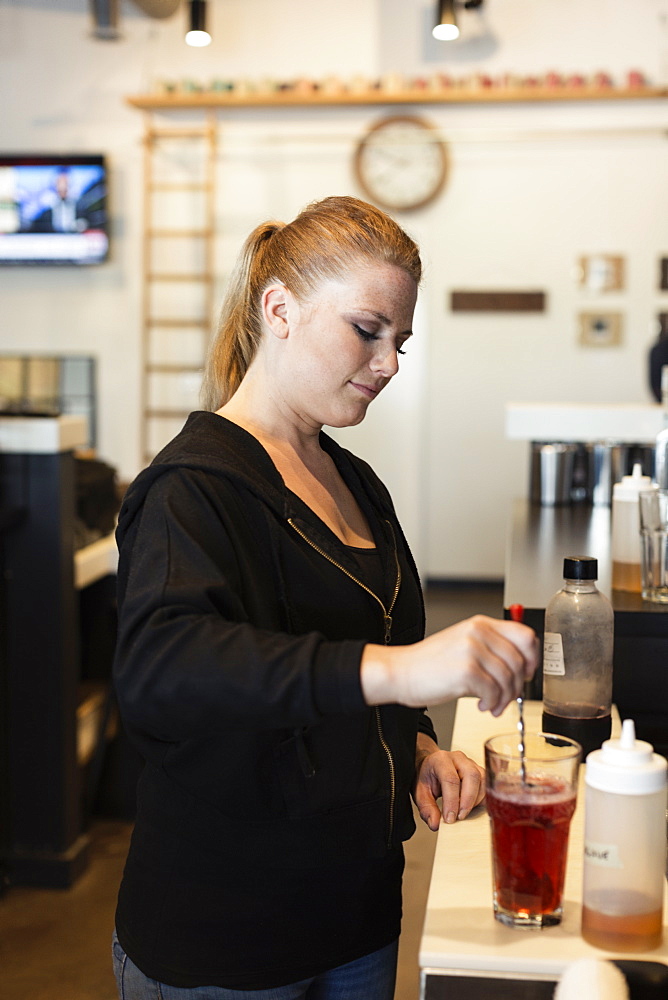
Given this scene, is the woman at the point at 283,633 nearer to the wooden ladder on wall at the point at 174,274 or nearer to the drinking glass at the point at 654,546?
the drinking glass at the point at 654,546

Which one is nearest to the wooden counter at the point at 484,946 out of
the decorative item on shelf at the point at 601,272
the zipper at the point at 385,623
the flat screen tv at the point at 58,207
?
the zipper at the point at 385,623

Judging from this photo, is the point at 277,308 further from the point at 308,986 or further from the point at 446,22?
the point at 446,22

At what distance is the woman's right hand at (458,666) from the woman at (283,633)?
17 cm

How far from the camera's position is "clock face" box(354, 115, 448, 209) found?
20.3ft

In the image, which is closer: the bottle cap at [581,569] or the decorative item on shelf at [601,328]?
the bottle cap at [581,569]

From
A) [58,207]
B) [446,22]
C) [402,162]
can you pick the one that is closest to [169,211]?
[58,207]

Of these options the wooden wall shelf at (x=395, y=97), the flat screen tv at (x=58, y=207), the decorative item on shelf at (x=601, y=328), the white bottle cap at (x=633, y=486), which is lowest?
the white bottle cap at (x=633, y=486)

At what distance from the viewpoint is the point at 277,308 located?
1215 mm

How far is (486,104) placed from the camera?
6.16 metres

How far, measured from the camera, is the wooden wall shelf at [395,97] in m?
5.98

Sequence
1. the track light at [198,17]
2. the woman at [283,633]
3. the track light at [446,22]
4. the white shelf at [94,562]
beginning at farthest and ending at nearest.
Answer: the track light at [198,17], the track light at [446,22], the white shelf at [94,562], the woman at [283,633]

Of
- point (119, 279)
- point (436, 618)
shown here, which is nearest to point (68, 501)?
point (436, 618)

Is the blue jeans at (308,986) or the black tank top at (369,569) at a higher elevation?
the black tank top at (369,569)

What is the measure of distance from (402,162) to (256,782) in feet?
18.5
